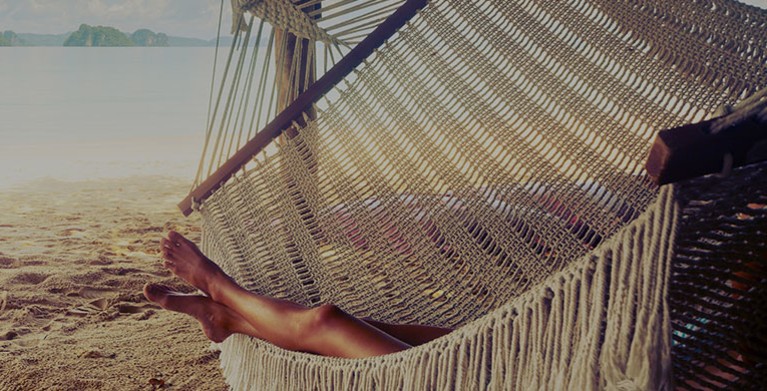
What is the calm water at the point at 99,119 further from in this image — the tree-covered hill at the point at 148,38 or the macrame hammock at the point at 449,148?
the tree-covered hill at the point at 148,38

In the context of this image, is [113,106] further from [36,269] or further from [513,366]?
[513,366]

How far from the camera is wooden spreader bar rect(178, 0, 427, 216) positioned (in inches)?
64.5

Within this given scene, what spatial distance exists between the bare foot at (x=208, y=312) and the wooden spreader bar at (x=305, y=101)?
278mm

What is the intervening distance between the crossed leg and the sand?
227mm

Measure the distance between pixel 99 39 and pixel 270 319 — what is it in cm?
2196

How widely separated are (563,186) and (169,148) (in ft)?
19.1

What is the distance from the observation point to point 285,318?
128cm

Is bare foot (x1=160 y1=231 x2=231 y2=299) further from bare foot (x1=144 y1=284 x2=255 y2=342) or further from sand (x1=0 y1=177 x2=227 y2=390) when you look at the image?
sand (x1=0 y1=177 x2=227 y2=390)

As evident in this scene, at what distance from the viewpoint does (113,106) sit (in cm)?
968

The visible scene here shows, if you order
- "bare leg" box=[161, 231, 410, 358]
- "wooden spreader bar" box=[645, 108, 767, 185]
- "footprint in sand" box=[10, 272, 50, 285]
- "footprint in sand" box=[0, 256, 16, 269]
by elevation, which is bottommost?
"wooden spreader bar" box=[645, 108, 767, 185]

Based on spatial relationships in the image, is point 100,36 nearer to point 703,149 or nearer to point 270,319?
point 270,319

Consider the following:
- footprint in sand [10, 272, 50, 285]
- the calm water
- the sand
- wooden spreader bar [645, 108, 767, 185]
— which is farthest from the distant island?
wooden spreader bar [645, 108, 767, 185]

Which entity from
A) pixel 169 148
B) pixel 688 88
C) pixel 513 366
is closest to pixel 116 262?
pixel 688 88

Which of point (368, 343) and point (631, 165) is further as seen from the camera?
point (631, 165)
